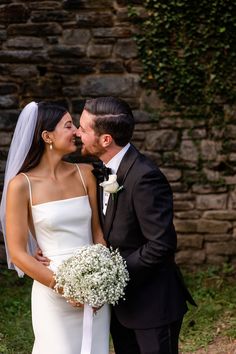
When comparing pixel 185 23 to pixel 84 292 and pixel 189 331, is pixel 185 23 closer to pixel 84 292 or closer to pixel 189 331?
pixel 189 331

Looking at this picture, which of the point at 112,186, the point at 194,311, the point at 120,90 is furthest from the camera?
the point at 120,90

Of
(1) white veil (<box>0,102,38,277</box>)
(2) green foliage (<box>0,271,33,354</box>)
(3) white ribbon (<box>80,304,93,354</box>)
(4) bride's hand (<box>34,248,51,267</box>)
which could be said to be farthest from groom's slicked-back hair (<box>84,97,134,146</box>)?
(2) green foliage (<box>0,271,33,354</box>)

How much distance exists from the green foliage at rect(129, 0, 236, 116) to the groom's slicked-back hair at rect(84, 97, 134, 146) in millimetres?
3296

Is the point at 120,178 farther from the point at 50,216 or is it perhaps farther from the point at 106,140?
the point at 50,216

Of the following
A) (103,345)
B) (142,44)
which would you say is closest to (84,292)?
(103,345)

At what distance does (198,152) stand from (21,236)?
354 centimetres

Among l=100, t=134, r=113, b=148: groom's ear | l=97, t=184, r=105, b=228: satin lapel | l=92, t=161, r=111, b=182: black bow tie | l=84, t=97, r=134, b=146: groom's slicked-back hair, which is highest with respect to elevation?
l=84, t=97, r=134, b=146: groom's slicked-back hair

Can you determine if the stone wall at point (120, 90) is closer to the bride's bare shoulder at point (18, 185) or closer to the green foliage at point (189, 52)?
the green foliage at point (189, 52)

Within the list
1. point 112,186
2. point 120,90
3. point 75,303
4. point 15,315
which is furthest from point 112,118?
point 120,90

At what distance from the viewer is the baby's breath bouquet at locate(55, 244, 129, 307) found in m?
3.13

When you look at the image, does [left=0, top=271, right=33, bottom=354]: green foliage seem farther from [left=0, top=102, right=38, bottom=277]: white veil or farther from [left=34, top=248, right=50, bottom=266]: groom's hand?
[left=0, top=102, right=38, bottom=277]: white veil

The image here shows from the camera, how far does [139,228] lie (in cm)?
330

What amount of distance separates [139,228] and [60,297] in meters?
0.63

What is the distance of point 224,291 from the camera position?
632cm
